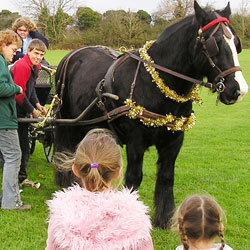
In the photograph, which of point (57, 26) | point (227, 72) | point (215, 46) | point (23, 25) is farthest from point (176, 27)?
point (57, 26)

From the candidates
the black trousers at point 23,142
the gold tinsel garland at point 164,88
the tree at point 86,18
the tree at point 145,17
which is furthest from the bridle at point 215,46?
the tree at point 86,18

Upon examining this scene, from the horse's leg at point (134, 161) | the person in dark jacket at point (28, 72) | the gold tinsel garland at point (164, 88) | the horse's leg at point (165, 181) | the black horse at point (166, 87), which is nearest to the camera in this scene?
the black horse at point (166, 87)

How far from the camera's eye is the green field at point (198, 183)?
13.0 ft

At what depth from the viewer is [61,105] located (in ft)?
17.7

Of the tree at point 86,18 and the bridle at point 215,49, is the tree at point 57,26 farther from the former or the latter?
the bridle at point 215,49

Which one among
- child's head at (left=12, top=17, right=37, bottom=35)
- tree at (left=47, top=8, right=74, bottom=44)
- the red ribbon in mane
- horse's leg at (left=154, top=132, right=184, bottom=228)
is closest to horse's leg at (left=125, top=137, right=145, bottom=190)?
horse's leg at (left=154, top=132, right=184, bottom=228)

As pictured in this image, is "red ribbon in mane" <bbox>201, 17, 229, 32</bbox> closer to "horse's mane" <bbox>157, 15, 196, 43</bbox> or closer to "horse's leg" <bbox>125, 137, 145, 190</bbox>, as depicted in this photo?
"horse's mane" <bbox>157, 15, 196, 43</bbox>

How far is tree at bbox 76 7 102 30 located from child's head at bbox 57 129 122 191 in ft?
162

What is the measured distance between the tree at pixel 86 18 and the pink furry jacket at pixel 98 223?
49.6 meters

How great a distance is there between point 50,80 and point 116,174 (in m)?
4.22

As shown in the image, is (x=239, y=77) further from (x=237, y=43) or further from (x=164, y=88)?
(x=164, y=88)

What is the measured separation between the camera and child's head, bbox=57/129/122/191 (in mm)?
2084

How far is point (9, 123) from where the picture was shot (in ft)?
14.1

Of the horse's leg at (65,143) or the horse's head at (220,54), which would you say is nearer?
the horse's head at (220,54)
